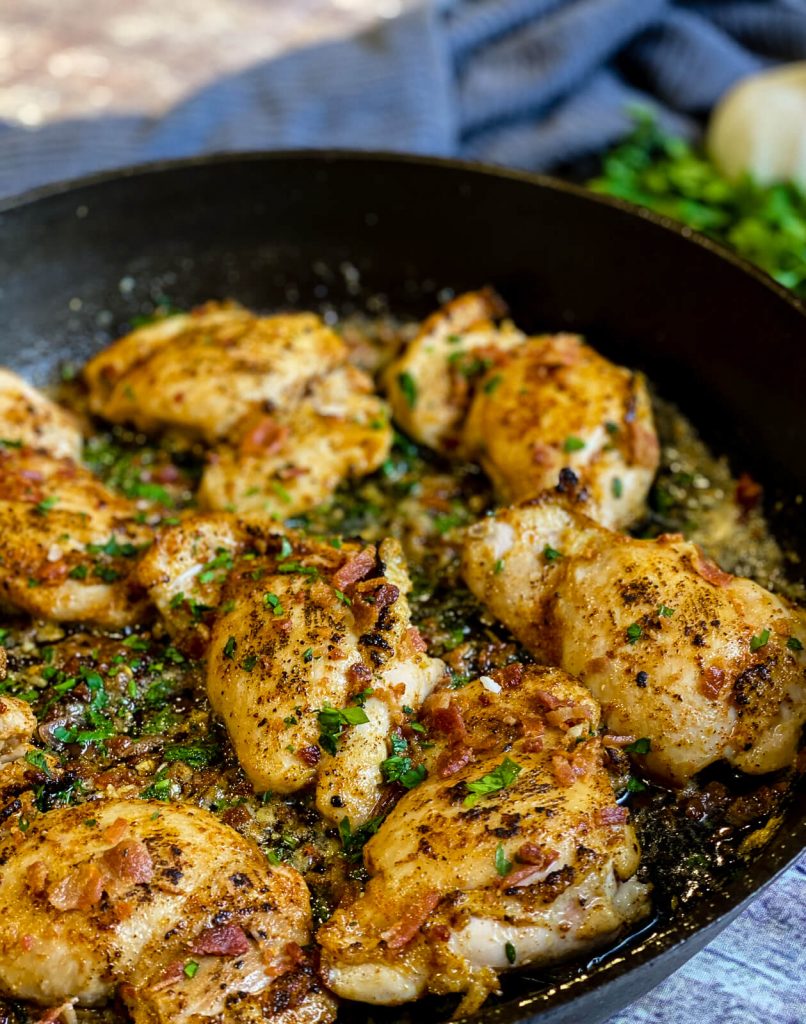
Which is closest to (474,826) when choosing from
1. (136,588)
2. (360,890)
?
(360,890)

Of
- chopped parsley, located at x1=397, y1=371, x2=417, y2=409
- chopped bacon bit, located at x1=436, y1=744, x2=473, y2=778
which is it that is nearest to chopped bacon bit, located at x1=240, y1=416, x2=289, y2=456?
chopped parsley, located at x1=397, y1=371, x2=417, y2=409

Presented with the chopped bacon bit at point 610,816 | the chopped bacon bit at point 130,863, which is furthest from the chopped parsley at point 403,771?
the chopped bacon bit at point 130,863

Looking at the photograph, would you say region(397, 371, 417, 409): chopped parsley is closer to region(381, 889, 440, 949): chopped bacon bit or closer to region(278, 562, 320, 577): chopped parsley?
region(278, 562, 320, 577): chopped parsley

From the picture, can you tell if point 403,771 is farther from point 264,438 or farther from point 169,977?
point 264,438

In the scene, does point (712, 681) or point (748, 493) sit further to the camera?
point (748, 493)

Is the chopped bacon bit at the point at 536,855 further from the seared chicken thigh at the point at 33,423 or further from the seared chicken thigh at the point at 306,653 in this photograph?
the seared chicken thigh at the point at 33,423

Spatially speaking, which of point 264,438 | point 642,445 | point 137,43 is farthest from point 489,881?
point 137,43

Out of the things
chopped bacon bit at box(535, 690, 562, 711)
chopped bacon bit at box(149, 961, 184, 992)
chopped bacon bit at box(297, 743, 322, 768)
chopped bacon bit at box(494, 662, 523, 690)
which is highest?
chopped bacon bit at box(535, 690, 562, 711)
